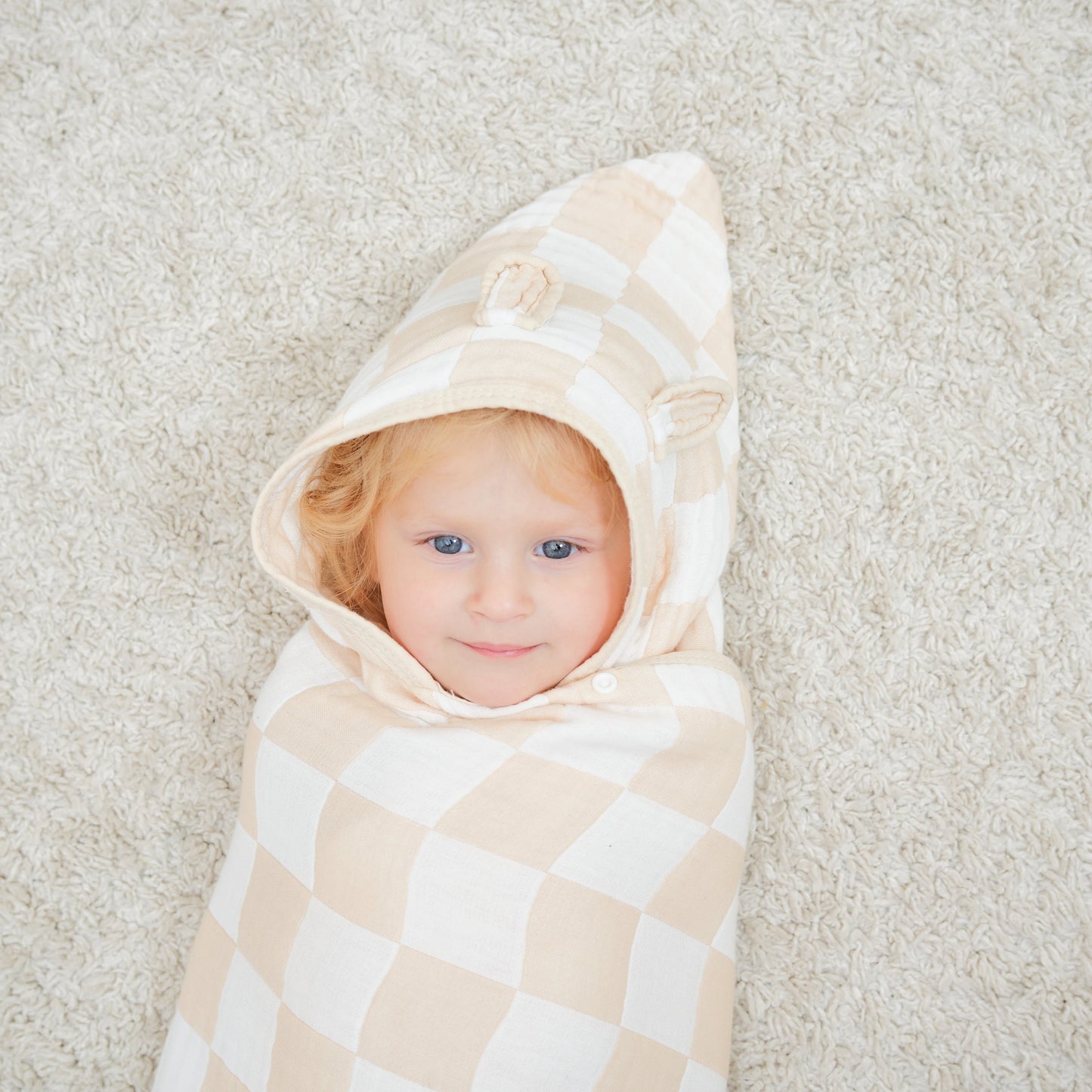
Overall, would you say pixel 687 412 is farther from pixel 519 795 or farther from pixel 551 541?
pixel 519 795

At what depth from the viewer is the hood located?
89 centimetres

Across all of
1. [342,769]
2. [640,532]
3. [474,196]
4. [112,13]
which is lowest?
[342,769]

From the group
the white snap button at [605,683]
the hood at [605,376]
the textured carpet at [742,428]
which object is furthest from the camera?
the textured carpet at [742,428]

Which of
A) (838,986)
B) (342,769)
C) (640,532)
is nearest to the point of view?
(640,532)

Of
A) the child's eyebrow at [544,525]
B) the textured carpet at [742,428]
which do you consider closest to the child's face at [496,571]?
the child's eyebrow at [544,525]

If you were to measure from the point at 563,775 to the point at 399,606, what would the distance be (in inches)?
9.3

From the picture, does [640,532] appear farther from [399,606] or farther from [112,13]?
[112,13]

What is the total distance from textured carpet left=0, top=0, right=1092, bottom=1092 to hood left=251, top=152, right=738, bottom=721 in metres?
0.08

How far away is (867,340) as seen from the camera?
1.17m

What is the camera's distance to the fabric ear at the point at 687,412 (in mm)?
923

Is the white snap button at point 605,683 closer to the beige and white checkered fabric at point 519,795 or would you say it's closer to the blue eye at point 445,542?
the beige and white checkered fabric at point 519,795

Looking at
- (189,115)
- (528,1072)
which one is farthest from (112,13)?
(528,1072)

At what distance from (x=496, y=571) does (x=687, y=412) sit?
238 mm

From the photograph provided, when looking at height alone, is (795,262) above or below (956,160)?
below
